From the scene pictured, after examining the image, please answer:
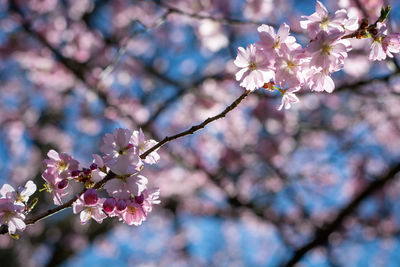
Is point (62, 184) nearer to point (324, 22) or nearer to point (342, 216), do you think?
point (324, 22)

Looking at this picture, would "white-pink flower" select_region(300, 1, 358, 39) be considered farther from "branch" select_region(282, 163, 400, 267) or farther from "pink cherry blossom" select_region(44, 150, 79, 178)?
"branch" select_region(282, 163, 400, 267)

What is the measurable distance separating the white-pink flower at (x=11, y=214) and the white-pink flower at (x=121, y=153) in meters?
0.37

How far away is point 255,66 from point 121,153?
1.92 ft

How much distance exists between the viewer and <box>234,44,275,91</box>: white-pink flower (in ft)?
4.16

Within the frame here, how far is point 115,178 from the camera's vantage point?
1.23 meters

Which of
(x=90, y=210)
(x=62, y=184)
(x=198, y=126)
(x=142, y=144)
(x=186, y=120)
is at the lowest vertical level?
(x=186, y=120)

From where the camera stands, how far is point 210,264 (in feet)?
36.1

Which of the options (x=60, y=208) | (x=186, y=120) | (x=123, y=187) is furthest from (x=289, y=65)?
(x=186, y=120)

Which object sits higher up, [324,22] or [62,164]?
[324,22]

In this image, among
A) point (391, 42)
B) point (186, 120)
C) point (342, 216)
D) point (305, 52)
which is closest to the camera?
point (305, 52)

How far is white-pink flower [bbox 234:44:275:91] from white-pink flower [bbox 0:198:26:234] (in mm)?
943

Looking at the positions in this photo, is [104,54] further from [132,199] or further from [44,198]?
[132,199]

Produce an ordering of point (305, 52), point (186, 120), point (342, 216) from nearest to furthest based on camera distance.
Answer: point (305, 52), point (342, 216), point (186, 120)

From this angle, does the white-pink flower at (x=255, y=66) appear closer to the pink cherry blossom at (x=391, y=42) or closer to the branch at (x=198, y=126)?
the branch at (x=198, y=126)
